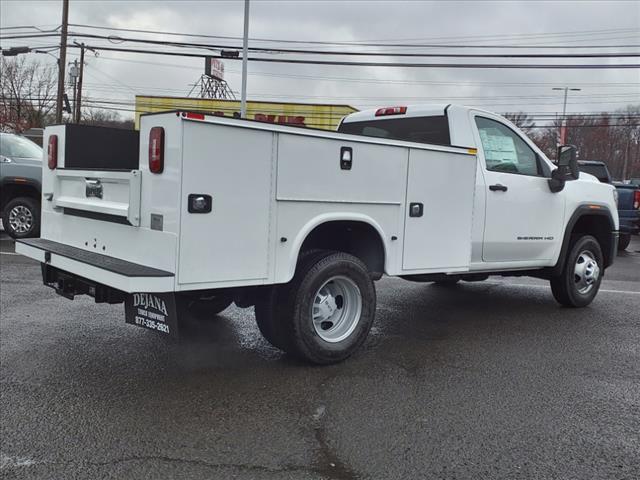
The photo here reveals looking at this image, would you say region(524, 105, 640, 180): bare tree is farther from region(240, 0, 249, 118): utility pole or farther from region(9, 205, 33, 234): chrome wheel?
region(9, 205, 33, 234): chrome wheel

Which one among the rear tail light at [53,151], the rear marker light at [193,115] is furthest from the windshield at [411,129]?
the rear tail light at [53,151]

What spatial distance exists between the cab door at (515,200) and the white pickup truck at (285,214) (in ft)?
0.06

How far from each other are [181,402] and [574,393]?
8.95ft

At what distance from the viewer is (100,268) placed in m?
3.86

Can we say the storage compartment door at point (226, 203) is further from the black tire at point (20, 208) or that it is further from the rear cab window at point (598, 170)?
the rear cab window at point (598, 170)

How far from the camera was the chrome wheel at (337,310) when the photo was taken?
4.73m

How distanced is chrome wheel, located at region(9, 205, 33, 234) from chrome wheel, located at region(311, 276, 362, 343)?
313 inches

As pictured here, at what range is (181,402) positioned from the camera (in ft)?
13.1

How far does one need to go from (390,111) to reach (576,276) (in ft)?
9.57

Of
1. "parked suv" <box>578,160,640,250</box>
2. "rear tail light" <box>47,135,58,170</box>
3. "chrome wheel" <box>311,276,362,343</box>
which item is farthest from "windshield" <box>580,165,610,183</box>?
"rear tail light" <box>47,135,58,170</box>

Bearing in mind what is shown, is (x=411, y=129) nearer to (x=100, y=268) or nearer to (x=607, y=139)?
(x=100, y=268)

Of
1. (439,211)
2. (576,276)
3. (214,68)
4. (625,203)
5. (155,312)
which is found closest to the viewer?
(155,312)

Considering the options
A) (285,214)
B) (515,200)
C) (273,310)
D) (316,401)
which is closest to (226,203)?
(285,214)

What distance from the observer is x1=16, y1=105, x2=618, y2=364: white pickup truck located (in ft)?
12.2
